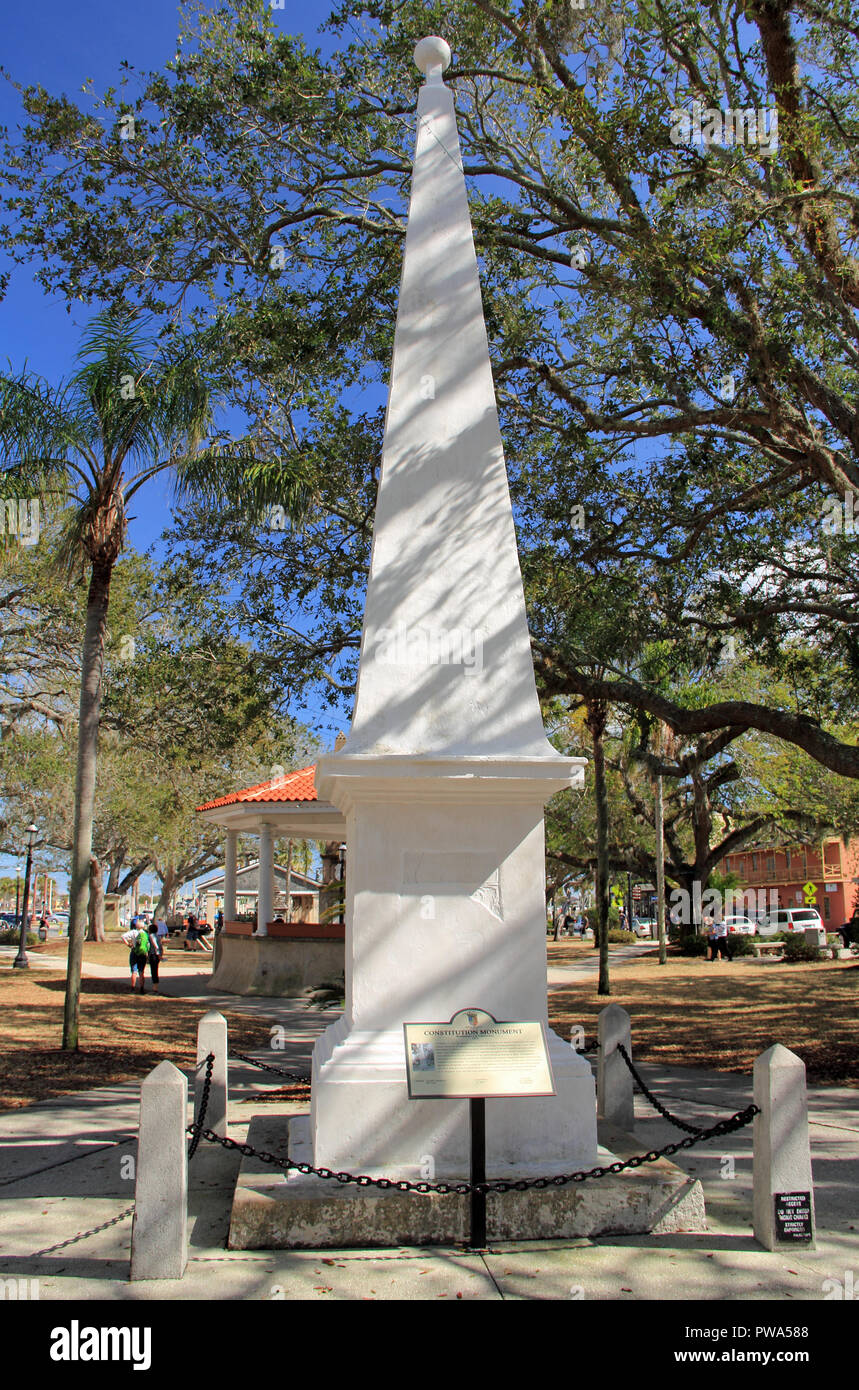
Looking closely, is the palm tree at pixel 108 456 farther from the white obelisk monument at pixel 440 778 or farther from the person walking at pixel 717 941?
the person walking at pixel 717 941

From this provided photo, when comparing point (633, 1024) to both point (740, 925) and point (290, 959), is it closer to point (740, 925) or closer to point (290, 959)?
point (290, 959)

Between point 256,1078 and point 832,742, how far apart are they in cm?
702

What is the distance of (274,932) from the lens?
22.3 meters

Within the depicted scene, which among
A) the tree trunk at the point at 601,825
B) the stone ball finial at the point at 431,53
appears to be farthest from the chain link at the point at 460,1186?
the tree trunk at the point at 601,825

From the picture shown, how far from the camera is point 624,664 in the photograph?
13.6 meters

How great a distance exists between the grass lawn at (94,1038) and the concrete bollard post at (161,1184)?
5.43 m

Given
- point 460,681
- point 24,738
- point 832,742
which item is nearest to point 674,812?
point 24,738

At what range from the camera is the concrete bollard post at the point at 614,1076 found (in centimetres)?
702

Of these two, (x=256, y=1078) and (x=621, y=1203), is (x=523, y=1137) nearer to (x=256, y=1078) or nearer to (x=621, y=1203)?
(x=621, y=1203)

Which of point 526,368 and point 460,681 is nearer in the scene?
point 460,681

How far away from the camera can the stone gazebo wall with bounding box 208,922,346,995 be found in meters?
21.5

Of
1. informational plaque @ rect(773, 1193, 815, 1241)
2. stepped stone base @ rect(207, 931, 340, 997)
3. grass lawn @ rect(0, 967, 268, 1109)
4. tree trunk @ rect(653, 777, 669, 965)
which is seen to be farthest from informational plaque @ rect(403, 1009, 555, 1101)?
tree trunk @ rect(653, 777, 669, 965)

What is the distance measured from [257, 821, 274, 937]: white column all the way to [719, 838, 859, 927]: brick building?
34.2m

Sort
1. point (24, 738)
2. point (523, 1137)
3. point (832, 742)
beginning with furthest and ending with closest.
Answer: point (24, 738)
point (832, 742)
point (523, 1137)
